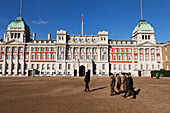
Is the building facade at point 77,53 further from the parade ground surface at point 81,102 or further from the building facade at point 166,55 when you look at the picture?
the parade ground surface at point 81,102

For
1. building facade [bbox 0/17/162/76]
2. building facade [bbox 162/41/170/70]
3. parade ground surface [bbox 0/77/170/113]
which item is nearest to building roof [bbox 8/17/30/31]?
building facade [bbox 0/17/162/76]

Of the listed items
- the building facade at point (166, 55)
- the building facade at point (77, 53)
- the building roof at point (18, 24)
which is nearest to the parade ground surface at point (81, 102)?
the building facade at point (77, 53)

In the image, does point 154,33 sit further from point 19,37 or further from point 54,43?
point 19,37

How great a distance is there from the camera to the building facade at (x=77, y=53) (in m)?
53.3

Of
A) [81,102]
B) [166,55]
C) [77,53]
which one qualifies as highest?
[77,53]

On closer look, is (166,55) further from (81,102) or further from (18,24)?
(18,24)

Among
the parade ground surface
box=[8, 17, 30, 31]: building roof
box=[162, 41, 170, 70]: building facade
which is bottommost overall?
the parade ground surface

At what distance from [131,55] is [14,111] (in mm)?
55894

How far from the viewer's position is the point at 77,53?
54719 millimetres

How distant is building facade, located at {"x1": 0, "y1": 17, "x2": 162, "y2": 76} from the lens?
175ft

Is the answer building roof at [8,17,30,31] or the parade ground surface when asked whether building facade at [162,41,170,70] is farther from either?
building roof at [8,17,30,31]

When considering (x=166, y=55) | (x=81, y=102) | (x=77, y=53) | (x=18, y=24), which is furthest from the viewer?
(x=18, y=24)

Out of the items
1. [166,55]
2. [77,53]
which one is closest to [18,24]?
[77,53]

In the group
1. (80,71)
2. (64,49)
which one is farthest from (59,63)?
(80,71)
